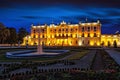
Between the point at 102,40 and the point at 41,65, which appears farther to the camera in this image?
the point at 102,40

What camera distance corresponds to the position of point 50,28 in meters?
109

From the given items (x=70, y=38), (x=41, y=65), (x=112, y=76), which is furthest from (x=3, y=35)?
(x=112, y=76)

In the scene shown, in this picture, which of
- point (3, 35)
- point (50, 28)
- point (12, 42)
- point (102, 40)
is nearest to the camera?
point (3, 35)

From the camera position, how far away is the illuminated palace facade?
93.4 metres

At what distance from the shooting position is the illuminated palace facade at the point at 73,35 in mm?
93375

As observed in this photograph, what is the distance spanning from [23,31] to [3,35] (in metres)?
36.4

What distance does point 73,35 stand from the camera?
330 ft

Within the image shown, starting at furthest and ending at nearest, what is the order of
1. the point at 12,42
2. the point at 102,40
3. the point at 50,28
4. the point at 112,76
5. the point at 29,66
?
the point at 50,28 → the point at 102,40 → the point at 12,42 → the point at 29,66 → the point at 112,76

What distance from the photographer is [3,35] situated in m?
72.5

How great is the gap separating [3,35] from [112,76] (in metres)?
64.6

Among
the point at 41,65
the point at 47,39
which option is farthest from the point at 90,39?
the point at 41,65

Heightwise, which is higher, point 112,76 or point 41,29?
point 41,29

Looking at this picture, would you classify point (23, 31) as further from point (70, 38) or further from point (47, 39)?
point (70, 38)

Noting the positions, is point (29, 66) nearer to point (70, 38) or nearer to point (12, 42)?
point (12, 42)
